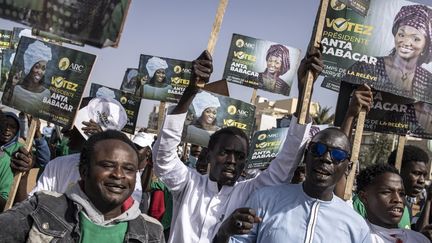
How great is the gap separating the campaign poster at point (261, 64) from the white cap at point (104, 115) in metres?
5.63

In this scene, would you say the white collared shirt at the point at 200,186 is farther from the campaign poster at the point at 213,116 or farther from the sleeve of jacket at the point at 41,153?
the campaign poster at the point at 213,116

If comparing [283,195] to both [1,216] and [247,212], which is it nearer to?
[247,212]

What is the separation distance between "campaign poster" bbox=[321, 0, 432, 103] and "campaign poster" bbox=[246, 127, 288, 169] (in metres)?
1.69

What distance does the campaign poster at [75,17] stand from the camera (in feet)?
8.66

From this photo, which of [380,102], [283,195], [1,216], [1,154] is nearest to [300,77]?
[283,195]

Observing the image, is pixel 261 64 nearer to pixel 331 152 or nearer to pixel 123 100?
pixel 123 100

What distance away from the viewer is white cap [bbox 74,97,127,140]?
4836mm

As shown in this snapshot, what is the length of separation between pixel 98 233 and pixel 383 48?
3.92 meters

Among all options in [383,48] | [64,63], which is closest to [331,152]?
[383,48]

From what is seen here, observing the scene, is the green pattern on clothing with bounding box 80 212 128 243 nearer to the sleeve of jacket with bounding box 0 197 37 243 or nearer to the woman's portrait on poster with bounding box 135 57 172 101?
the sleeve of jacket with bounding box 0 197 37 243

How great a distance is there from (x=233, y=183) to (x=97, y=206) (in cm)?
118

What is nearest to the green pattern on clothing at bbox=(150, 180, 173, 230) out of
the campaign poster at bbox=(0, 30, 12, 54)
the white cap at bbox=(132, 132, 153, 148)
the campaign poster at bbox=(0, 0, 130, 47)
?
the white cap at bbox=(132, 132, 153, 148)

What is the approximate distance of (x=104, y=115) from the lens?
4.88m

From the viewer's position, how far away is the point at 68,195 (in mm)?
2336
